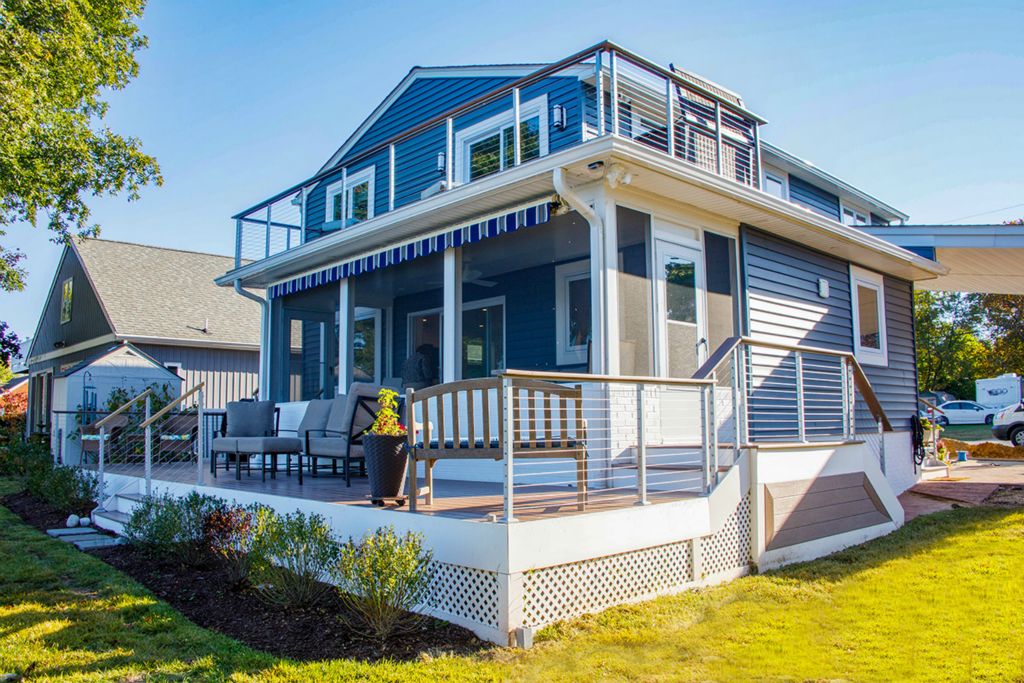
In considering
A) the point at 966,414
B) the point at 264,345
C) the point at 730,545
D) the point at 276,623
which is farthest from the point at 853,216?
the point at 966,414

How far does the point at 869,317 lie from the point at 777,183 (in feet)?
12.3

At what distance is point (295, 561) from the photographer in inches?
213

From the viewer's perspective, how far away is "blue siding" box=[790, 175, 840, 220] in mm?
14742

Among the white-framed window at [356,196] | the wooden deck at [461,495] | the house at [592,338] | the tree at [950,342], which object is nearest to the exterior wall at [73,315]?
the white-framed window at [356,196]

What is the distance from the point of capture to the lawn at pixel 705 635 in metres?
4.11

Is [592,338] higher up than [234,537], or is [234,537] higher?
[592,338]

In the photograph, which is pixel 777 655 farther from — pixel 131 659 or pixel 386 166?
pixel 386 166

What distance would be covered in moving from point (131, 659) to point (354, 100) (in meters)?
13.5

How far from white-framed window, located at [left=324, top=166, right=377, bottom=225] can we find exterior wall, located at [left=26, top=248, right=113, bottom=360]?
7880mm

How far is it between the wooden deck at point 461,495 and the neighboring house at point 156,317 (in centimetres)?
1125

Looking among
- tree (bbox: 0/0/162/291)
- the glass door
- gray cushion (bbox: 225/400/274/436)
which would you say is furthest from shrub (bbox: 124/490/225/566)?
tree (bbox: 0/0/162/291)

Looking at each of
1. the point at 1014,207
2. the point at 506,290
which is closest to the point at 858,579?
the point at 506,290

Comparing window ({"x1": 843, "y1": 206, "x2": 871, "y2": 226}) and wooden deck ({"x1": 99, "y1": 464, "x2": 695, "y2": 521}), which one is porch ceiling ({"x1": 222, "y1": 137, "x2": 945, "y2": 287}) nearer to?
wooden deck ({"x1": 99, "y1": 464, "x2": 695, "y2": 521})

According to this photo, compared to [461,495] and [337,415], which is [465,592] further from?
[337,415]
